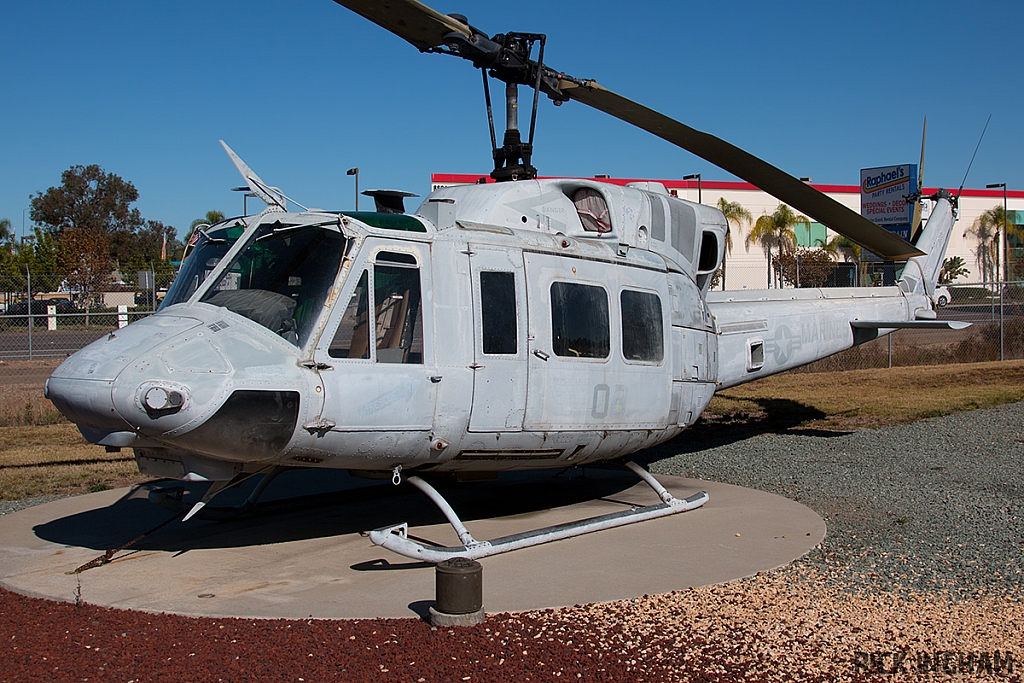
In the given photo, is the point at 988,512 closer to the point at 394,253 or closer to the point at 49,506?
the point at 394,253

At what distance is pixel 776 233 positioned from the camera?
206ft

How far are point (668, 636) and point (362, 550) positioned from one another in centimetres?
300

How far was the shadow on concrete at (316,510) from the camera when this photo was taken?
7.79m

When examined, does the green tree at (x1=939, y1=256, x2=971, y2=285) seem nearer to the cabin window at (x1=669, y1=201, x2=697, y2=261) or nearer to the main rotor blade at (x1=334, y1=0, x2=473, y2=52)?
the cabin window at (x1=669, y1=201, x2=697, y2=261)

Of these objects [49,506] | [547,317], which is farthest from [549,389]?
[49,506]

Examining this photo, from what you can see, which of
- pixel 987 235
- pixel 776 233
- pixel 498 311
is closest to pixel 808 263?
pixel 776 233

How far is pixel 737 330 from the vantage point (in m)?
10.3

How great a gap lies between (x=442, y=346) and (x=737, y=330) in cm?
483

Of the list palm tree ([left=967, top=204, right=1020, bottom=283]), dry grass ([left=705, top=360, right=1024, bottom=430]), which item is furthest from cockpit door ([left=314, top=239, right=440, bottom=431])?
palm tree ([left=967, top=204, right=1020, bottom=283])

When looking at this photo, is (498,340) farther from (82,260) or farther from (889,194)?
(82,260)

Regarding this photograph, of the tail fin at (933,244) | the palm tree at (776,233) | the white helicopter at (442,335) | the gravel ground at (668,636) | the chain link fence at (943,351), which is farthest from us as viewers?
the palm tree at (776,233)

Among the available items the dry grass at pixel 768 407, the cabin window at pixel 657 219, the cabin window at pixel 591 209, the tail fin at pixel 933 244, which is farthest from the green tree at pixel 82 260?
the cabin window at pixel 657 219

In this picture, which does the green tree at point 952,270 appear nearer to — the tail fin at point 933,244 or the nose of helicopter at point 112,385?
the tail fin at point 933,244

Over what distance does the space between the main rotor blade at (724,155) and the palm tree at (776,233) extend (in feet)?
173
